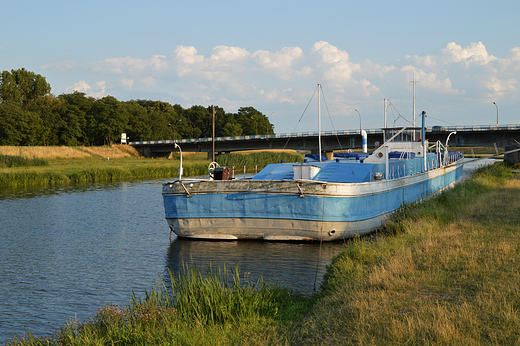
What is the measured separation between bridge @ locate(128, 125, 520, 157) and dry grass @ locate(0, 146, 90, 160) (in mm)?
20698

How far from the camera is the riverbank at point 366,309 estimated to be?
666cm

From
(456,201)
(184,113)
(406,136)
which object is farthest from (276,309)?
(184,113)

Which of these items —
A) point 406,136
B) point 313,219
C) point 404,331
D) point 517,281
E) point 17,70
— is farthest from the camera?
point 17,70

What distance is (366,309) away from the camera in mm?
7742

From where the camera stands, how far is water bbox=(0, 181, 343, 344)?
11.5 m

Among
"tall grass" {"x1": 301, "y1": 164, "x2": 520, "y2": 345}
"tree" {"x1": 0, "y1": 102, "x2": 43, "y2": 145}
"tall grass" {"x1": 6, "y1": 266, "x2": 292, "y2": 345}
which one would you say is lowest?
"tall grass" {"x1": 6, "y1": 266, "x2": 292, "y2": 345}

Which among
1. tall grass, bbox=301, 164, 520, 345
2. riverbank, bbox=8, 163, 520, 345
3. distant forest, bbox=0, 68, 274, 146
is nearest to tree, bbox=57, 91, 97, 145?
distant forest, bbox=0, 68, 274, 146

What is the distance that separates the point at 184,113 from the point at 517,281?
165 m

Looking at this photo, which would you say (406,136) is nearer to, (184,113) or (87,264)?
(87,264)

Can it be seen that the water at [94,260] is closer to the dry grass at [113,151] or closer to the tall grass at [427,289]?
the tall grass at [427,289]

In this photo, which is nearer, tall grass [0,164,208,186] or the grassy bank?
tall grass [0,164,208,186]

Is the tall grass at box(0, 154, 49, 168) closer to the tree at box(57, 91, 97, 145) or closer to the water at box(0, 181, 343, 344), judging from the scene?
the water at box(0, 181, 343, 344)

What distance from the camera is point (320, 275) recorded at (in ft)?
44.0

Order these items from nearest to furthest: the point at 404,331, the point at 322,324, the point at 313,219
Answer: the point at 404,331, the point at 322,324, the point at 313,219
